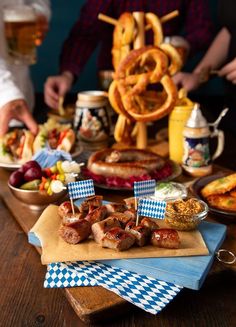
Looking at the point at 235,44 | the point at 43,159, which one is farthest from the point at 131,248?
the point at 235,44

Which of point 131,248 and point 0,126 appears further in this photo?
point 0,126

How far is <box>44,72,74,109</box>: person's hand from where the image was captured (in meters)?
2.49

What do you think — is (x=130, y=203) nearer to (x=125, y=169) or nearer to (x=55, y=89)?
(x=125, y=169)

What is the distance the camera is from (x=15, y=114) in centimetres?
191

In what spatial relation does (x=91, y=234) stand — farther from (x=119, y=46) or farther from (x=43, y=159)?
(x=119, y=46)

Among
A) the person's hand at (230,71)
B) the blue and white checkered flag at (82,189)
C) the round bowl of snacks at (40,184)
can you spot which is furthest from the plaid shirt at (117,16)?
the blue and white checkered flag at (82,189)

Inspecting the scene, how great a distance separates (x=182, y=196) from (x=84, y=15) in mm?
1936

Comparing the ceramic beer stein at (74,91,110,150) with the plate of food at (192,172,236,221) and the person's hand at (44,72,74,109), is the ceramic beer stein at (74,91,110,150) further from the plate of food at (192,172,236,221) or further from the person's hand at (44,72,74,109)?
the plate of food at (192,172,236,221)

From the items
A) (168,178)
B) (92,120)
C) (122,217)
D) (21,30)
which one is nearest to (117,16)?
(21,30)

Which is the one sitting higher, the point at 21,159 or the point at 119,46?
the point at 119,46

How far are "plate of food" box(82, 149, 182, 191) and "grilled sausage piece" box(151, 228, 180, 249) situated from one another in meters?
0.43

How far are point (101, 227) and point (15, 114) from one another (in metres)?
1.00

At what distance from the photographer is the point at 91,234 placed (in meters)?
1.11

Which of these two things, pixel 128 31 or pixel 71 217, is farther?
pixel 128 31
